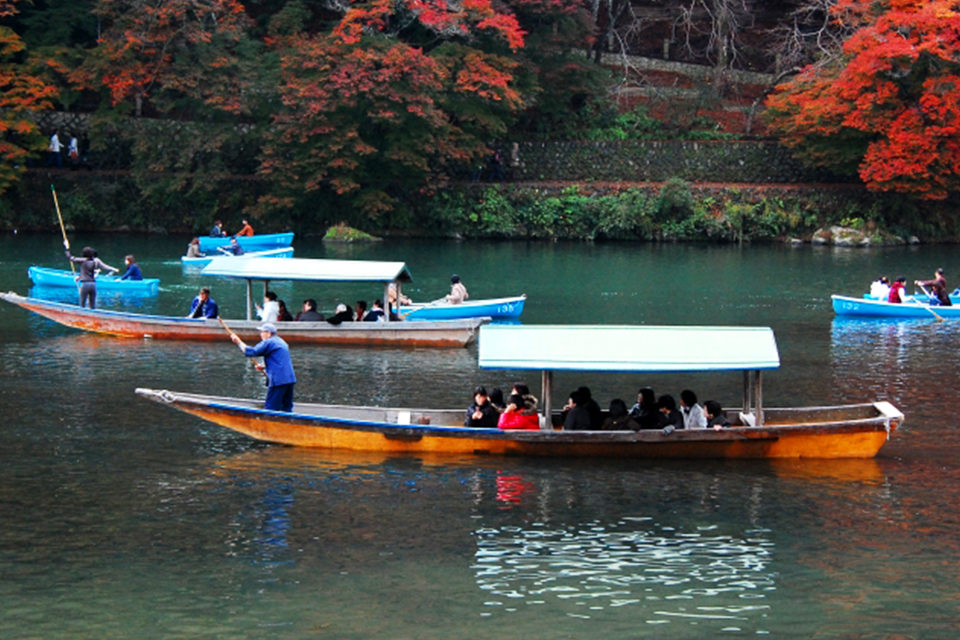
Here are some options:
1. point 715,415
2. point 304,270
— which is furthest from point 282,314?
point 715,415

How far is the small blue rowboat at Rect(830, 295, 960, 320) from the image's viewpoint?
36.6 m

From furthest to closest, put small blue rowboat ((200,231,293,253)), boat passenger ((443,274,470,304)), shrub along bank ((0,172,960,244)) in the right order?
shrub along bank ((0,172,960,244))
small blue rowboat ((200,231,293,253))
boat passenger ((443,274,470,304))

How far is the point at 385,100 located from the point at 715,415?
37.7m

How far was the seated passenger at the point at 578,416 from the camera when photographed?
20.1 m

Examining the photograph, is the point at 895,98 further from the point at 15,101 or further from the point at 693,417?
the point at 15,101

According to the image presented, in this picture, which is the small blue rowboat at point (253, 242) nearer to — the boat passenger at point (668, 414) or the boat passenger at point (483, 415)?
the boat passenger at point (483, 415)

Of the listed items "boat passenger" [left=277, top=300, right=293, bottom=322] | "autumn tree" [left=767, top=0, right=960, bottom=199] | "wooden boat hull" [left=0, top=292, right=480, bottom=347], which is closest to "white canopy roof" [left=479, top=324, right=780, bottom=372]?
"wooden boat hull" [left=0, top=292, right=480, bottom=347]

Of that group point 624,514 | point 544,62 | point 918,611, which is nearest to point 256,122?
point 544,62

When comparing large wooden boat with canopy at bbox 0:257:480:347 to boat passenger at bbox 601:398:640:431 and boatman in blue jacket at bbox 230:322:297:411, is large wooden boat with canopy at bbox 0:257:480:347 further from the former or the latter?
boat passenger at bbox 601:398:640:431

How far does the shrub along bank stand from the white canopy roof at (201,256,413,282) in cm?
2693

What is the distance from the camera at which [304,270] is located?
1255 inches

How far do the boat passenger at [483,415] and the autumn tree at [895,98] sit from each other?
37.6m

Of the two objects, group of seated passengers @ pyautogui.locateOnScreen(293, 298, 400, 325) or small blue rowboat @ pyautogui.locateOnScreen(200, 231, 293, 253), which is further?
small blue rowboat @ pyautogui.locateOnScreen(200, 231, 293, 253)

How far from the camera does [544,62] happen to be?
202 ft
